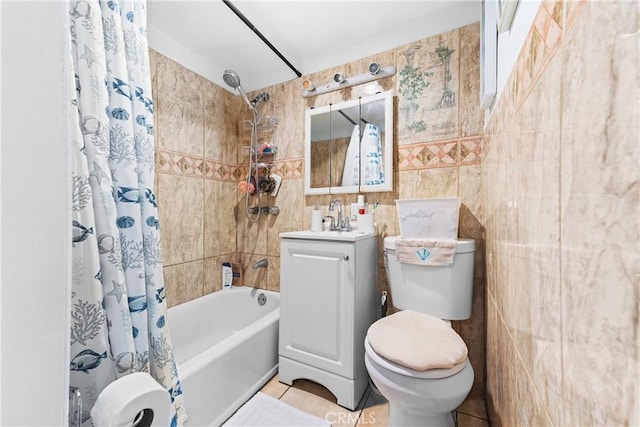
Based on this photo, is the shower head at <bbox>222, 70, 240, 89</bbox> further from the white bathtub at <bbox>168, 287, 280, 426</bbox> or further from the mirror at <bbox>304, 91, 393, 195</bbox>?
the white bathtub at <bbox>168, 287, 280, 426</bbox>

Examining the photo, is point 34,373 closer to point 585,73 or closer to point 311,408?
point 585,73

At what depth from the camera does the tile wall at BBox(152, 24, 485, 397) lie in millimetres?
1430

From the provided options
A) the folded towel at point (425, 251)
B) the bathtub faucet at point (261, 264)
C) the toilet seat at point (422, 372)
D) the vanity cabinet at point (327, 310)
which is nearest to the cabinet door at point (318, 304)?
the vanity cabinet at point (327, 310)

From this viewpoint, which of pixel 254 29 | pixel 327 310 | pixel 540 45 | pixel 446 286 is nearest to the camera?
pixel 540 45

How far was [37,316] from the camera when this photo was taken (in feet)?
0.82

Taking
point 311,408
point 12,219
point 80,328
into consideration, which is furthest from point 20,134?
point 311,408

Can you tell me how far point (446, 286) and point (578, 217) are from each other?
1.00 meters

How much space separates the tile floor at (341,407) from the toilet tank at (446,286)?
1.65 feet

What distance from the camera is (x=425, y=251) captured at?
1.27 m

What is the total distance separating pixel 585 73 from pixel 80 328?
1280 millimetres

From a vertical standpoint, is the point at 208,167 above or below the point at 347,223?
above

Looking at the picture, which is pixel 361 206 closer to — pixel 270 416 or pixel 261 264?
pixel 261 264

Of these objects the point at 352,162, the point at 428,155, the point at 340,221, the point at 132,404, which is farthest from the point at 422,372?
the point at 352,162

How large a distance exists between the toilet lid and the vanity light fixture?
1.47 m
